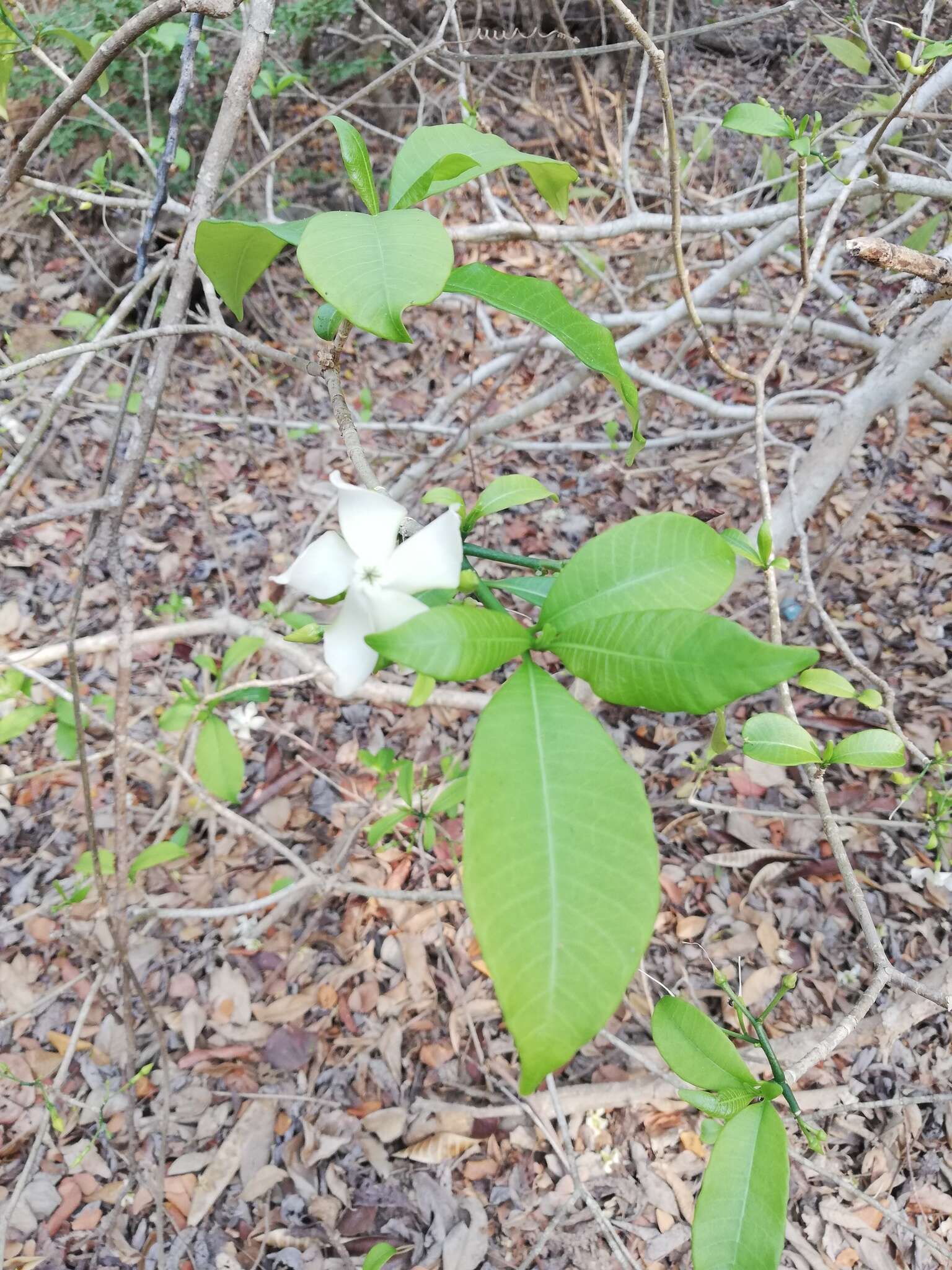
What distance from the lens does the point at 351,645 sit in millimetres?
642

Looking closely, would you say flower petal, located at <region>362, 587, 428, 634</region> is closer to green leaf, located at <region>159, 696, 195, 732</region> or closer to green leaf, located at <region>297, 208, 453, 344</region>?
green leaf, located at <region>297, 208, 453, 344</region>

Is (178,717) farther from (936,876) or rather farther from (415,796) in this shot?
(936,876)

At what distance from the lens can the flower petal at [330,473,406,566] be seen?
25.3 inches

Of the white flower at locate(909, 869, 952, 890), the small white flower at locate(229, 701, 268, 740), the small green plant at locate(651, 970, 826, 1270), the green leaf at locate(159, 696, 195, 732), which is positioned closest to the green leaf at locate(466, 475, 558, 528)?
the small green plant at locate(651, 970, 826, 1270)

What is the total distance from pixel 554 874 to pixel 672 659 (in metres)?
0.18

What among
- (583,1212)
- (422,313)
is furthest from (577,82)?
(583,1212)

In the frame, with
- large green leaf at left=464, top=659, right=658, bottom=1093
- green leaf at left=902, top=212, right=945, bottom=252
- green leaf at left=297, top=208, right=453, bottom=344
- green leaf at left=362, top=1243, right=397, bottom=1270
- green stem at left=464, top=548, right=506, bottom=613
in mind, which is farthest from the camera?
green leaf at left=902, top=212, right=945, bottom=252

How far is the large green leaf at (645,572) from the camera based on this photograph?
640 mm

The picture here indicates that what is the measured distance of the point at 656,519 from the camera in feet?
2.18

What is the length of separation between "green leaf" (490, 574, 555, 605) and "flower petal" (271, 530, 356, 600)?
0.15m

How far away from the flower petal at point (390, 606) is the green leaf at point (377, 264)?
19 cm

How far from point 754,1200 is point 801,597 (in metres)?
1.90

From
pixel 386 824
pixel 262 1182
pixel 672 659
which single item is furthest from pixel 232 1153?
pixel 672 659

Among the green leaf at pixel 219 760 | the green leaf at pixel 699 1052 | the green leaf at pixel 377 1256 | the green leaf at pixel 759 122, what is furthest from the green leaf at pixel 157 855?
the green leaf at pixel 759 122
